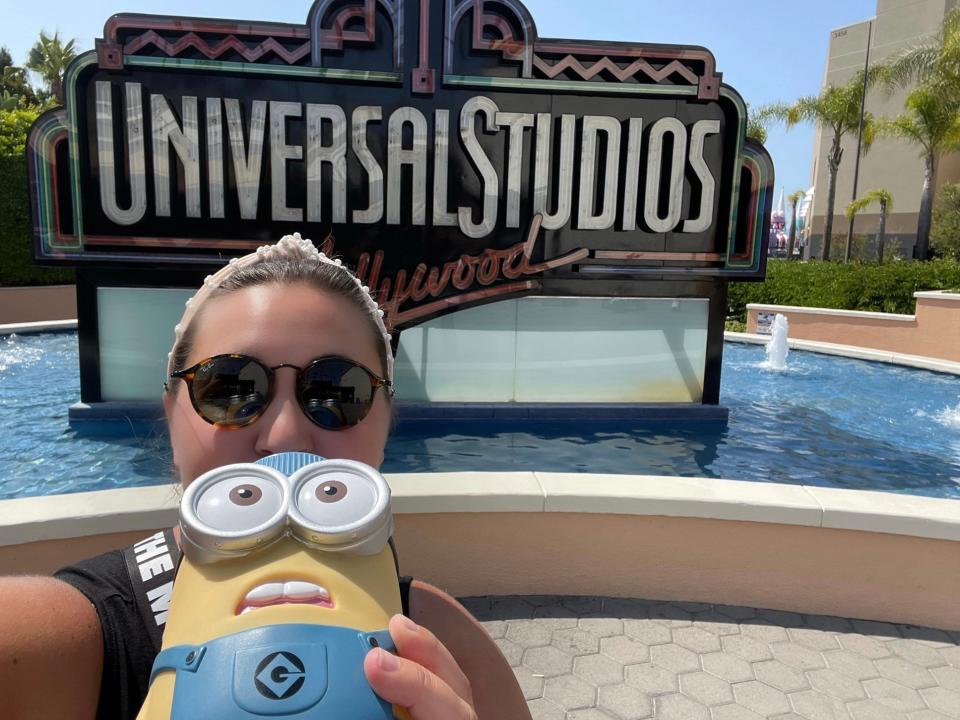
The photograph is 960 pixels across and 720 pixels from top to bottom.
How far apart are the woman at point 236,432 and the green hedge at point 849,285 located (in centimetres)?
2178

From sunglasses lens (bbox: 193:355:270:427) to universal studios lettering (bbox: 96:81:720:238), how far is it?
295 inches

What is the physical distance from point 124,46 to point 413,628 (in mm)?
8842

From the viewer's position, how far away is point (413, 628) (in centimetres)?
88

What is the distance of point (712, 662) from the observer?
11.7 ft

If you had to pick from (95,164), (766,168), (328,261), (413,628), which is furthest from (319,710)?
(766,168)

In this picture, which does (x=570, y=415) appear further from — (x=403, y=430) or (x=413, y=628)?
(x=413, y=628)

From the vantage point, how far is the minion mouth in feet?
2.76

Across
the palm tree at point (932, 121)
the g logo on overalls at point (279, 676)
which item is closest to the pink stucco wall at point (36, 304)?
the g logo on overalls at point (279, 676)

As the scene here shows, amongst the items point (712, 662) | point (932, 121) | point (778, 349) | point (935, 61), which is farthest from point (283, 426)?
point (935, 61)

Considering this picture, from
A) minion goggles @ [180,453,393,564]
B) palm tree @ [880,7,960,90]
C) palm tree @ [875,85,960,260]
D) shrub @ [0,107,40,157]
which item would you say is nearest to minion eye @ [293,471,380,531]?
minion goggles @ [180,453,393,564]

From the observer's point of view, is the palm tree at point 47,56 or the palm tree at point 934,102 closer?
the palm tree at point 934,102

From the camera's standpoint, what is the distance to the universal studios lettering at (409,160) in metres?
7.95

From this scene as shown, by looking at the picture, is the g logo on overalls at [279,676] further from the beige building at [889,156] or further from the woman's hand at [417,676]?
the beige building at [889,156]

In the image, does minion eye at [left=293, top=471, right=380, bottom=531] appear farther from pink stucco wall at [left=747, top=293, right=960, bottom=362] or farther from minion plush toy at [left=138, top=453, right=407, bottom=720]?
pink stucco wall at [left=747, top=293, right=960, bottom=362]
